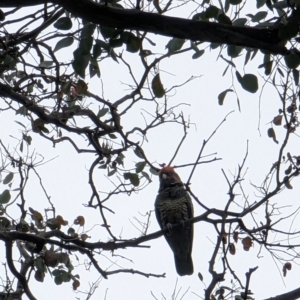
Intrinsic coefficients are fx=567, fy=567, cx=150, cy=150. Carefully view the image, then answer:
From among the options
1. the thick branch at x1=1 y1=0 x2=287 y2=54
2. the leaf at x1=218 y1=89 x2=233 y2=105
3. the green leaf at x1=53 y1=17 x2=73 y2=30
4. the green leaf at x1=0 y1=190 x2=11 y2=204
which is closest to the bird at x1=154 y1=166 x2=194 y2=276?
the green leaf at x1=0 y1=190 x2=11 y2=204

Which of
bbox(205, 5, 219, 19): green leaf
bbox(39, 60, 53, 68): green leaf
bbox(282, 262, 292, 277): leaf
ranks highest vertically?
bbox(39, 60, 53, 68): green leaf

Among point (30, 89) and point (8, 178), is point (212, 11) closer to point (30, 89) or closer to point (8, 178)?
point (8, 178)

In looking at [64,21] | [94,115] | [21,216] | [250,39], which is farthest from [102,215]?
[250,39]

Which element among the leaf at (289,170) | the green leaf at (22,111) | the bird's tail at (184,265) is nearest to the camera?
the leaf at (289,170)

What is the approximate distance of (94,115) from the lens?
4.13m

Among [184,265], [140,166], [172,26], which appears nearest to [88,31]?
[172,26]

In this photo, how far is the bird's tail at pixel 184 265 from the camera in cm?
603

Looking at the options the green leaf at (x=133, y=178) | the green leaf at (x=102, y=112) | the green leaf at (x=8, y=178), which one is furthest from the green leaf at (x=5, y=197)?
the green leaf at (x=102, y=112)

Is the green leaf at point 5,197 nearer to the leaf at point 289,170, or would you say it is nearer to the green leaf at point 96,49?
the green leaf at point 96,49

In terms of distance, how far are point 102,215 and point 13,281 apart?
715 mm

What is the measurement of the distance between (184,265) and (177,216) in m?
0.60

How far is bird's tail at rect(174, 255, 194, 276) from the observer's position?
19.8 feet

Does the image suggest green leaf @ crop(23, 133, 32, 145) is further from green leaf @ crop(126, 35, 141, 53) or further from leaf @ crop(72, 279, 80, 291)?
green leaf @ crop(126, 35, 141, 53)

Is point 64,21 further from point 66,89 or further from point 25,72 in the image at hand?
point 25,72
